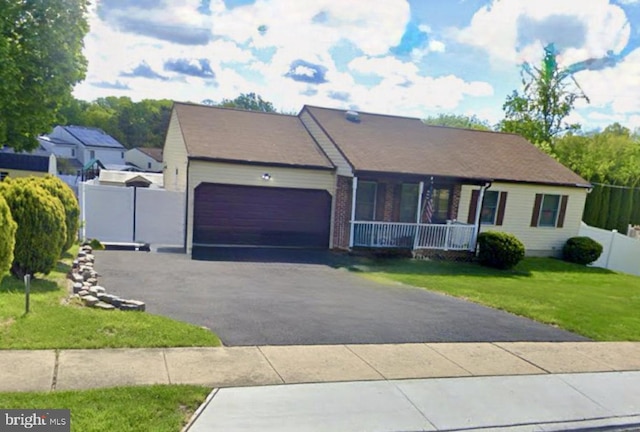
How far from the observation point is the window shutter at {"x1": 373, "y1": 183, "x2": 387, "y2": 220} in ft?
55.7

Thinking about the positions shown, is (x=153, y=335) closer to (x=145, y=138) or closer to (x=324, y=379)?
(x=324, y=379)

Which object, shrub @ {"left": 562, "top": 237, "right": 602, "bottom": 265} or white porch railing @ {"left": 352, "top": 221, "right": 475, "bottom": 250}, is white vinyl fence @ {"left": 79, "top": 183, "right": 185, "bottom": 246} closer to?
white porch railing @ {"left": 352, "top": 221, "right": 475, "bottom": 250}

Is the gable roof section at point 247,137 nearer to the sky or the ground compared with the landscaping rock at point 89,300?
nearer to the sky

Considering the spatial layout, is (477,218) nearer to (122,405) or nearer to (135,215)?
(135,215)

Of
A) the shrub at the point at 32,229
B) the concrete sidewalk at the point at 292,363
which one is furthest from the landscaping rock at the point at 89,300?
the concrete sidewalk at the point at 292,363

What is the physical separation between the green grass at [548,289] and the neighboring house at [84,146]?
5186 centimetres

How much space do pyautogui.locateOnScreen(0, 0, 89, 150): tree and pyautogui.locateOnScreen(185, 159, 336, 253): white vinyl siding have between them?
526cm

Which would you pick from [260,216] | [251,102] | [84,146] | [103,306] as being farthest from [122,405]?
[251,102]

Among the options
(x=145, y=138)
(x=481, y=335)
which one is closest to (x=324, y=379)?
(x=481, y=335)

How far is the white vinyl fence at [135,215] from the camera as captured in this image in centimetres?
1508

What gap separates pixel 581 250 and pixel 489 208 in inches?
177

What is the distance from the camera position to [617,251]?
20.3 m

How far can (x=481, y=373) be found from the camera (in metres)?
5.81

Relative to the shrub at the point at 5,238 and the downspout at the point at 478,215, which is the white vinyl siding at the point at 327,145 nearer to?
the downspout at the point at 478,215
